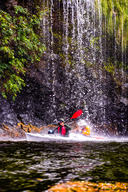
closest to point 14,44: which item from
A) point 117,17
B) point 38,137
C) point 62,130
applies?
point 38,137

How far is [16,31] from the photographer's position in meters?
11.2

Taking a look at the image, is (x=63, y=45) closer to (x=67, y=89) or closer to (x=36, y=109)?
(x=67, y=89)

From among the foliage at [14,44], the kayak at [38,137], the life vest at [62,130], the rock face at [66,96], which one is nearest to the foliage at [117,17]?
the rock face at [66,96]

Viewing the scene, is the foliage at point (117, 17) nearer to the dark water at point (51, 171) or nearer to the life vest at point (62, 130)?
the life vest at point (62, 130)

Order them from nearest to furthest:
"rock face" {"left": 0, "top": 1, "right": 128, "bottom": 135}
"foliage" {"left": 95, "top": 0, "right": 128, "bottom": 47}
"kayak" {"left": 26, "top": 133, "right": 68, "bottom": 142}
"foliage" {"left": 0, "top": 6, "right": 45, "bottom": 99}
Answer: "foliage" {"left": 0, "top": 6, "right": 45, "bottom": 99} → "kayak" {"left": 26, "top": 133, "right": 68, "bottom": 142} → "rock face" {"left": 0, "top": 1, "right": 128, "bottom": 135} → "foliage" {"left": 95, "top": 0, "right": 128, "bottom": 47}

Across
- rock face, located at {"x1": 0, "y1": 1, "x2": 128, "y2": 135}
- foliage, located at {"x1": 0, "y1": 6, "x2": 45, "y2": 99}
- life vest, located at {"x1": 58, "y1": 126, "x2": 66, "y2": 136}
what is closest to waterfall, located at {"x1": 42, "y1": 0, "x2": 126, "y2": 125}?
rock face, located at {"x1": 0, "y1": 1, "x2": 128, "y2": 135}

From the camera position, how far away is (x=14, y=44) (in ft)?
37.0

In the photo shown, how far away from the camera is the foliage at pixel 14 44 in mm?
10242

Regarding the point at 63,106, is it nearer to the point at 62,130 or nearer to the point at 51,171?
the point at 62,130

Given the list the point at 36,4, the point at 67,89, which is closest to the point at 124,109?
the point at 67,89

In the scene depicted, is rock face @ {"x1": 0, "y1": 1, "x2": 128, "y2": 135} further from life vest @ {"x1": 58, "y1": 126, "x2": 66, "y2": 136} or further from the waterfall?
life vest @ {"x1": 58, "y1": 126, "x2": 66, "y2": 136}

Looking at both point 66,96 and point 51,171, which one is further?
point 66,96

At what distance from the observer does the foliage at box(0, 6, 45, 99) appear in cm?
1024

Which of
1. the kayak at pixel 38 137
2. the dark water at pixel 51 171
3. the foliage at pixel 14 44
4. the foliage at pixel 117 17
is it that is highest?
the foliage at pixel 117 17
